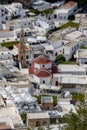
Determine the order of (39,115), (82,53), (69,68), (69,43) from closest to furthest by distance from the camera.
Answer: (39,115), (69,68), (82,53), (69,43)

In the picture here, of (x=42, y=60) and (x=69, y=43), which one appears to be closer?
(x=42, y=60)

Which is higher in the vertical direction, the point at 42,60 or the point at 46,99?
the point at 42,60

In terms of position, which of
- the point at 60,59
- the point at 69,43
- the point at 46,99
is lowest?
the point at 60,59

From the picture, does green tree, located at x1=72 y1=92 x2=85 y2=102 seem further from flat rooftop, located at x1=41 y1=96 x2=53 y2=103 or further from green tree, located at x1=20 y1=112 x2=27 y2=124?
green tree, located at x1=20 y1=112 x2=27 y2=124

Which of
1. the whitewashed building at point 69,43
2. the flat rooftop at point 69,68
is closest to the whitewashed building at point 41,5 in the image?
the whitewashed building at point 69,43

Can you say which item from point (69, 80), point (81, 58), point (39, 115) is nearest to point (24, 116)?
point (39, 115)

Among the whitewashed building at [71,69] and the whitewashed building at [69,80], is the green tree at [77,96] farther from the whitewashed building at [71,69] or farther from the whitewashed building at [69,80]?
the whitewashed building at [71,69]

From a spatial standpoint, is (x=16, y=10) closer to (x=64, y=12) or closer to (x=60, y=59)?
(x=64, y=12)

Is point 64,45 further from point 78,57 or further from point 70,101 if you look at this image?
point 70,101

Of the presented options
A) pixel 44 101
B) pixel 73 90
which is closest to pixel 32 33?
pixel 73 90

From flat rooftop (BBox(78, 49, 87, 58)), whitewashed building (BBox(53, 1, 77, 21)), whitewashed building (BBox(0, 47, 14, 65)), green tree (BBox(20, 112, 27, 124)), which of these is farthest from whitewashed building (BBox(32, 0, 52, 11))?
green tree (BBox(20, 112, 27, 124))

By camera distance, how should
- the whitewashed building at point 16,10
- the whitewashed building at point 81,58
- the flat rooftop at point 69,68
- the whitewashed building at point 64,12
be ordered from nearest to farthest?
the flat rooftop at point 69,68, the whitewashed building at point 81,58, the whitewashed building at point 16,10, the whitewashed building at point 64,12
